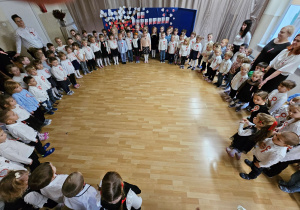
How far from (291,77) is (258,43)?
5.70 ft

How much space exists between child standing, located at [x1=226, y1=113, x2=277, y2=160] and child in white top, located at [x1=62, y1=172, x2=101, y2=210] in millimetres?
1933

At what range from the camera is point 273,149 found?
4.91 feet

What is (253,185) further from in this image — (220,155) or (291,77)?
(291,77)

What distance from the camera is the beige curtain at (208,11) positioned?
4.20m

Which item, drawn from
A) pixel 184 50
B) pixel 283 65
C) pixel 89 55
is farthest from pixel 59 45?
pixel 283 65

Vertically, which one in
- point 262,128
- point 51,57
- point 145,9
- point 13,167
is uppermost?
point 145,9

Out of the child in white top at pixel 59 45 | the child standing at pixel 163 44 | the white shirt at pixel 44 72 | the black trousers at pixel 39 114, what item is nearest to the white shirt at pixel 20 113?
the black trousers at pixel 39 114

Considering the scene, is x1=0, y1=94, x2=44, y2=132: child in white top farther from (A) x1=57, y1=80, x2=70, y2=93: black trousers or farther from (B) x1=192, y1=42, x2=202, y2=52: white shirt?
(B) x1=192, y1=42, x2=202, y2=52: white shirt

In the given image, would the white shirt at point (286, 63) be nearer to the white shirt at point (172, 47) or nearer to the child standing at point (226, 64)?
the child standing at point (226, 64)

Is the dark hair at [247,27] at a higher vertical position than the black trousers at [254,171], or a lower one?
higher

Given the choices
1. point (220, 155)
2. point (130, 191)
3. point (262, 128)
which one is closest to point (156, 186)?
point (130, 191)

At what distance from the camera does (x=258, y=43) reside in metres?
4.29

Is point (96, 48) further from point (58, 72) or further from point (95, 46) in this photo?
point (58, 72)

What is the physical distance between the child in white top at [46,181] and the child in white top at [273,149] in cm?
237
